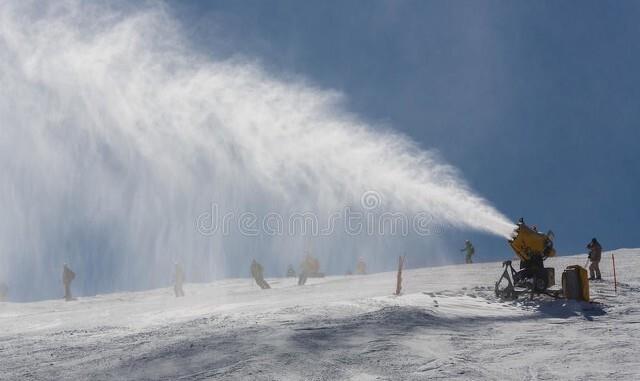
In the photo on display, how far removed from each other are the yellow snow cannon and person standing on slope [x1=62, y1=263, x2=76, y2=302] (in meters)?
24.7

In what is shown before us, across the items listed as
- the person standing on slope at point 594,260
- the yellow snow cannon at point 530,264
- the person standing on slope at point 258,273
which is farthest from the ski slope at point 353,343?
the person standing on slope at point 258,273

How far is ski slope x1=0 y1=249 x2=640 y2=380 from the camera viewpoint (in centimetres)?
1002

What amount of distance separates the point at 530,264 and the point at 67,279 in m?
25.8

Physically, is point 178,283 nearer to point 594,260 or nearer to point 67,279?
point 67,279

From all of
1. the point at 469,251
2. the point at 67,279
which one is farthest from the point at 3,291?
the point at 469,251

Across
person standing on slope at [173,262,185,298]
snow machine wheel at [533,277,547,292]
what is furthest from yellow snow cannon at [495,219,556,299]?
person standing on slope at [173,262,185,298]

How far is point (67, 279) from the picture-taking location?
34156 mm

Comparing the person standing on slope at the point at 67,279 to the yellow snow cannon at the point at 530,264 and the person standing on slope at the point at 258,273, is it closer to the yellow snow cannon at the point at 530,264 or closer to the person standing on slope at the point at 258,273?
the person standing on slope at the point at 258,273

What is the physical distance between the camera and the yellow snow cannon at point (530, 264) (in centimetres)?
1848

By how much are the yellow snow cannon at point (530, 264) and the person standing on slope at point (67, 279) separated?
24671 millimetres

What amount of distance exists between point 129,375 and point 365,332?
15.5ft

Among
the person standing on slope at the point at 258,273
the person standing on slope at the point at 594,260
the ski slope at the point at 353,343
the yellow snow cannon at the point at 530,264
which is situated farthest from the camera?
the person standing on slope at the point at 258,273

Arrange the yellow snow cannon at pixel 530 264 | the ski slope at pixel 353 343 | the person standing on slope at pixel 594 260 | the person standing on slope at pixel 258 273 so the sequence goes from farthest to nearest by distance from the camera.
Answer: the person standing on slope at pixel 258 273 → the person standing on slope at pixel 594 260 → the yellow snow cannon at pixel 530 264 → the ski slope at pixel 353 343

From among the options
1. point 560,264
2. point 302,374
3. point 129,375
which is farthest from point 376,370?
point 560,264
